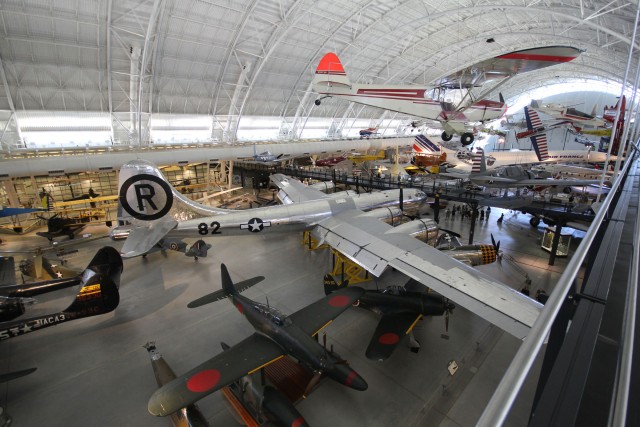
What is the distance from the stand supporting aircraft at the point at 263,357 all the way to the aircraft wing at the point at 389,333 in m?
1.21

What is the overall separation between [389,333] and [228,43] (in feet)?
82.4

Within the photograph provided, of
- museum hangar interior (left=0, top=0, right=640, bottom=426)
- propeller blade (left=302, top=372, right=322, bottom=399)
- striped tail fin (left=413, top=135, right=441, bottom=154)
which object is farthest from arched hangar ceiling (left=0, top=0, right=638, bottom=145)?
propeller blade (left=302, top=372, right=322, bottom=399)

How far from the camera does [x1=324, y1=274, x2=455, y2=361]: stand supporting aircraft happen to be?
315 inches

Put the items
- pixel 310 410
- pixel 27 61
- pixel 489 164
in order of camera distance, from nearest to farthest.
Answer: pixel 310 410 < pixel 27 61 < pixel 489 164

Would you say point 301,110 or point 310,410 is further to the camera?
point 301,110

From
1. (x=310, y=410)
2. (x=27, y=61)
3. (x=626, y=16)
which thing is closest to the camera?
(x=310, y=410)

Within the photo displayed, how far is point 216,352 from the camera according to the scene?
8.71 m

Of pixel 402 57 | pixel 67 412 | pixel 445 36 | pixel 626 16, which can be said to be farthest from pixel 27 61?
pixel 626 16

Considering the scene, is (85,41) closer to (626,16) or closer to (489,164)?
(489,164)

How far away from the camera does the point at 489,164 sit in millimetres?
30828

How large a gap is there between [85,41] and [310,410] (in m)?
26.0

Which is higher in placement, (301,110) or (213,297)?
(301,110)

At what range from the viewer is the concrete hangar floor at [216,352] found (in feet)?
22.8

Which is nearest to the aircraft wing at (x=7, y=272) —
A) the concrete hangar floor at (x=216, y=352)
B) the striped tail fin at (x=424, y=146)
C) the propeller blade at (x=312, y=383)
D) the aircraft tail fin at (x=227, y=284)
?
the concrete hangar floor at (x=216, y=352)
